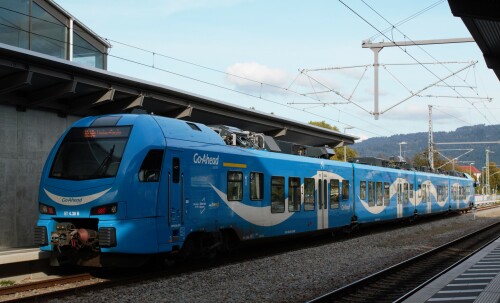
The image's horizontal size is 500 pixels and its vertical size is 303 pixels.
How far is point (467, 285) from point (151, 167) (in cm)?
629

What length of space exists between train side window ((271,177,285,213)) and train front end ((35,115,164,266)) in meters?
5.21

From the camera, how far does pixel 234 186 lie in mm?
14500

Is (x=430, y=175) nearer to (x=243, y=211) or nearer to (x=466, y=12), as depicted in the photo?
(x=243, y=211)

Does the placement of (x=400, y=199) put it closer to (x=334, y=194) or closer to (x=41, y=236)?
(x=334, y=194)

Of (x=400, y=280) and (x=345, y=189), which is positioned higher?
(x=345, y=189)

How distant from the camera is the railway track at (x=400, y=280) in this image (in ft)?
33.3

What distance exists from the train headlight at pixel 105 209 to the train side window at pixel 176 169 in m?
1.53

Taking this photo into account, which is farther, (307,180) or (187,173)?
(307,180)

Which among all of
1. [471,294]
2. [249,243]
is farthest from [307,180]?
[471,294]

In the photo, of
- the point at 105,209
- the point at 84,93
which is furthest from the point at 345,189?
the point at 105,209

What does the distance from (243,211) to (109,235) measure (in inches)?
184

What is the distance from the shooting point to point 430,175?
33875 mm

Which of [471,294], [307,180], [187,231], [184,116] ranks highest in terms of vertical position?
[184,116]

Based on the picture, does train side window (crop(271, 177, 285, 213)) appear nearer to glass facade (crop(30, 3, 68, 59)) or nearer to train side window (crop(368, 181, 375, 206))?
train side window (crop(368, 181, 375, 206))
